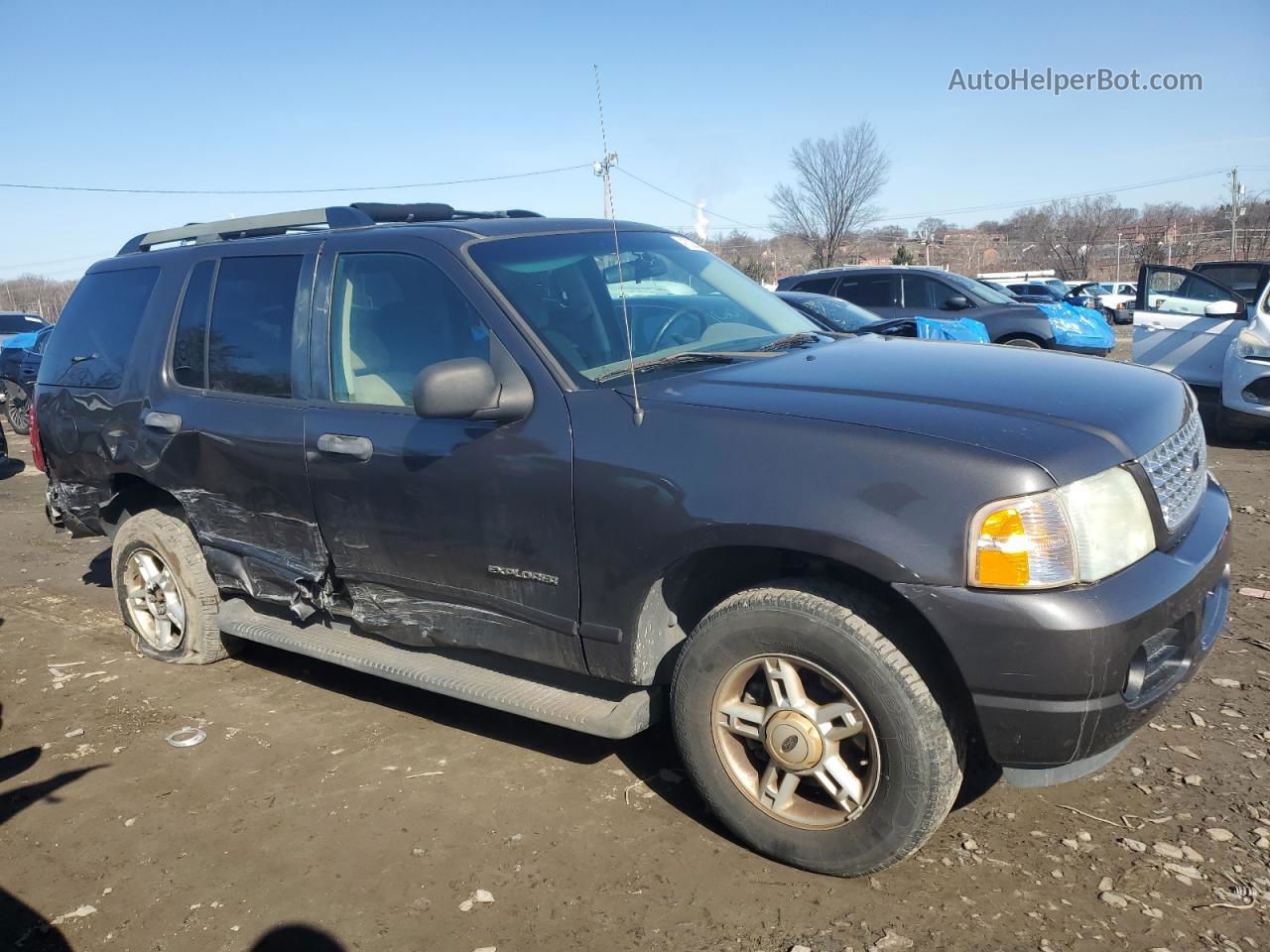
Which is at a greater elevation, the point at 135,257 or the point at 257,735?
the point at 135,257

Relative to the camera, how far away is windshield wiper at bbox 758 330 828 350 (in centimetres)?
363

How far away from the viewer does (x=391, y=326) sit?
12.1ft

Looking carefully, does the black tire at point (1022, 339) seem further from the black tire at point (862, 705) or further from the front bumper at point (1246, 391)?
the black tire at point (862, 705)

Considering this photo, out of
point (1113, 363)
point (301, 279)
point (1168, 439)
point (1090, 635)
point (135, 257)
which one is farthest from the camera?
point (135, 257)

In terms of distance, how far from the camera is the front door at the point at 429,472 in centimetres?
313

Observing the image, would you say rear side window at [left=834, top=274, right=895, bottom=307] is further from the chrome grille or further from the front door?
the front door

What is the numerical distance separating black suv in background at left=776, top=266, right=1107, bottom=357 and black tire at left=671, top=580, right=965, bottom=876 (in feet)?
34.3

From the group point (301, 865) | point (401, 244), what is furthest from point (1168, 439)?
point (301, 865)

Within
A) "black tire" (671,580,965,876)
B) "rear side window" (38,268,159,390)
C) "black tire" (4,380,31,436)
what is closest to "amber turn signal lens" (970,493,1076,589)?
"black tire" (671,580,965,876)

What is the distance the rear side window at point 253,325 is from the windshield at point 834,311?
6.56 metres

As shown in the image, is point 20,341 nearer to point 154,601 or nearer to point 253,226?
point 154,601

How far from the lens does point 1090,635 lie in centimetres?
235

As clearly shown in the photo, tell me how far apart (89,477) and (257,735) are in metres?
1.87

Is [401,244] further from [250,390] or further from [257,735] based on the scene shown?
[257,735]
